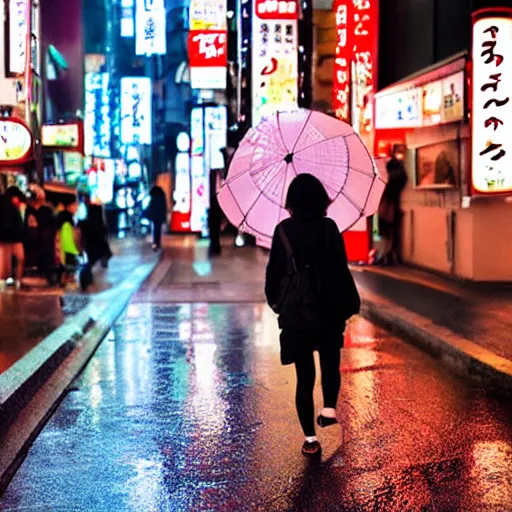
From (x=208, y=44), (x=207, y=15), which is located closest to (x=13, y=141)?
(x=207, y=15)

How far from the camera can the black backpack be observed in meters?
6.41

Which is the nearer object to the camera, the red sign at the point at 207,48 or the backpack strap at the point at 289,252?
the backpack strap at the point at 289,252

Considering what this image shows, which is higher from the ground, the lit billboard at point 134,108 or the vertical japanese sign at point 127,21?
the vertical japanese sign at point 127,21

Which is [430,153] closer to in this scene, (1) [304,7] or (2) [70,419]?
(1) [304,7]

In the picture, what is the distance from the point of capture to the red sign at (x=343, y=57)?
22.1m

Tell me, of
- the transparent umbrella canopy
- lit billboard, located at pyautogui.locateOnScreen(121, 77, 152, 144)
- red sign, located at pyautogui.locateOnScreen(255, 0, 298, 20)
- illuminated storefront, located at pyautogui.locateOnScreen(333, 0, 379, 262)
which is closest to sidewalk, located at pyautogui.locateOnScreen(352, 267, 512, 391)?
illuminated storefront, located at pyautogui.locateOnScreen(333, 0, 379, 262)

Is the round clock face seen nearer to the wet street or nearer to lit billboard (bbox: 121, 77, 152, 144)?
the wet street

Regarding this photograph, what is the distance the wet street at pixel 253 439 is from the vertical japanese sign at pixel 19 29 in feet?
20.3

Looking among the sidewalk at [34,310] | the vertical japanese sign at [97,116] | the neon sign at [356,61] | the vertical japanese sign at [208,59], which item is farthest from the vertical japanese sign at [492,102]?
the vertical japanese sign at [97,116]

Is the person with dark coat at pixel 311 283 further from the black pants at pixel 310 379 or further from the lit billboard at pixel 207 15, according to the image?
the lit billboard at pixel 207 15

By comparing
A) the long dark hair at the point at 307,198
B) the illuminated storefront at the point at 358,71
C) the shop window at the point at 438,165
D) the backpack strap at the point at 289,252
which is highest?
the illuminated storefront at the point at 358,71

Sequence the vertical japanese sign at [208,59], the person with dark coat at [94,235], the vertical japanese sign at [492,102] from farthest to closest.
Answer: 1. the vertical japanese sign at [208,59]
2. the person with dark coat at [94,235]
3. the vertical japanese sign at [492,102]

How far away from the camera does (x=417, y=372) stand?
9.94 meters

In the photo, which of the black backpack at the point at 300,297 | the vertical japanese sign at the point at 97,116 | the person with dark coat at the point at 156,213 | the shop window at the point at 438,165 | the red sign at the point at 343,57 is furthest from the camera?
the vertical japanese sign at the point at 97,116
